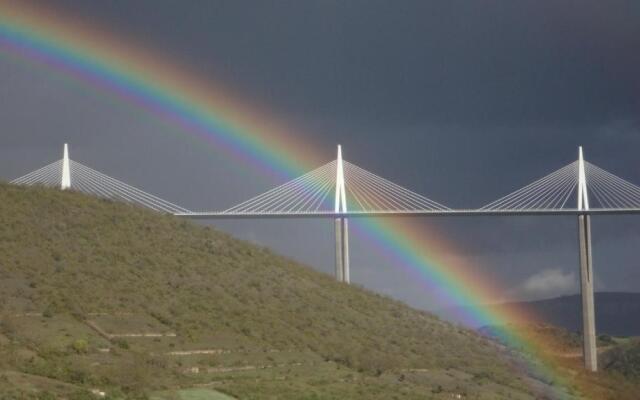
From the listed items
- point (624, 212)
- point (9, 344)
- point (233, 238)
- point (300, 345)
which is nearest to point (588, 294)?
point (624, 212)

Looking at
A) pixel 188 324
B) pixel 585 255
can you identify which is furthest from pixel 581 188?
pixel 188 324

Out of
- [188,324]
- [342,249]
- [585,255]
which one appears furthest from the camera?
[585,255]

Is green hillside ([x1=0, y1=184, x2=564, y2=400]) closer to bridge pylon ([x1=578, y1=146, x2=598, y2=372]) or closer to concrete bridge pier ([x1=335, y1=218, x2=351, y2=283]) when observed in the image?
concrete bridge pier ([x1=335, y1=218, x2=351, y2=283])

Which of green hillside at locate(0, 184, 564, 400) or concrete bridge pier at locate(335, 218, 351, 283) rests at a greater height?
concrete bridge pier at locate(335, 218, 351, 283)

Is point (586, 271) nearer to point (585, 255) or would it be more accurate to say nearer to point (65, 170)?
point (585, 255)

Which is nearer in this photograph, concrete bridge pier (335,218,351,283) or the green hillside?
the green hillside

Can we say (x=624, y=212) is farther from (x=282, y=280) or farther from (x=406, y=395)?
(x=406, y=395)

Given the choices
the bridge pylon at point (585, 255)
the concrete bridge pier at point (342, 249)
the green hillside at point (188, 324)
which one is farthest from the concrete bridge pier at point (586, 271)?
the green hillside at point (188, 324)

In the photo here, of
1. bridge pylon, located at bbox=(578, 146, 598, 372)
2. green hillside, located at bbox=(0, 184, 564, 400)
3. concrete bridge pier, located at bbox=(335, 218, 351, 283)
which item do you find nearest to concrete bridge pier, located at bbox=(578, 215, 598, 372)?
bridge pylon, located at bbox=(578, 146, 598, 372)

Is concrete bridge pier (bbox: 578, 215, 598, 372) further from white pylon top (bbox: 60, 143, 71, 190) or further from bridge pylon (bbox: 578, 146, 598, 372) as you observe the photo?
white pylon top (bbox: 60, 143, 71, 190)
